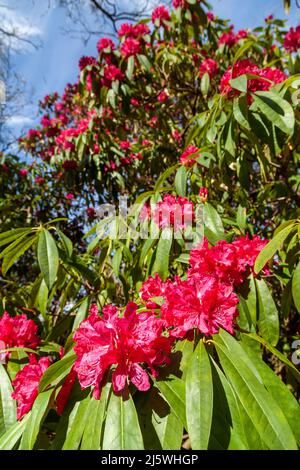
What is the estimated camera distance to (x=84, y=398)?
2.19 feet

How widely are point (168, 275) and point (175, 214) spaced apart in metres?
0.25

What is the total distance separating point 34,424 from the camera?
59cm

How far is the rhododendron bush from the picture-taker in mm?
583

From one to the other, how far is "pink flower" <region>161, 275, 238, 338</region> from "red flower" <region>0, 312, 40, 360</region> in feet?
1.66

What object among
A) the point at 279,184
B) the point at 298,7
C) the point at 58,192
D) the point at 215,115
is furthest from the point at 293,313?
the point at 58,192

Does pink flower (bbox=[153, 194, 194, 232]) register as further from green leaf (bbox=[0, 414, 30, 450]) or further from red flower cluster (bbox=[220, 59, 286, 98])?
green leaf (bbox=[0, 414, 30, 450])

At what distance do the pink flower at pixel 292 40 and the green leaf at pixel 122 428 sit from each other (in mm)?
3073

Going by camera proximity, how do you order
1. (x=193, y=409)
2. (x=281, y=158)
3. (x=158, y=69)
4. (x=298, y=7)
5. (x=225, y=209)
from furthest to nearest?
(x=158, y=69), (x=298, y=7), (x=281, y=158), (x=225, y=209), (x=193, y=409)

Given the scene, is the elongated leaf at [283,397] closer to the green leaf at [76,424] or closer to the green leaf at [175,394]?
the green leaf at [175,394]

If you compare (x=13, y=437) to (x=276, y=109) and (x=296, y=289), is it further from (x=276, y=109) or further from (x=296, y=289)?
(x=276, y=109)

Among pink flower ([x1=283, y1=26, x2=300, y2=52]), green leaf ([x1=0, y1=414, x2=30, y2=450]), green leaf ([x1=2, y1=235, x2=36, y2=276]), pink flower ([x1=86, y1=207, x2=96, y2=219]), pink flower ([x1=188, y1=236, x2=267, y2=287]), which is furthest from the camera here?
pink flower ([x1=86, y1=207, x2=96, y2=219])

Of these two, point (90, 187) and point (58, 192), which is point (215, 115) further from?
point (58, 192)

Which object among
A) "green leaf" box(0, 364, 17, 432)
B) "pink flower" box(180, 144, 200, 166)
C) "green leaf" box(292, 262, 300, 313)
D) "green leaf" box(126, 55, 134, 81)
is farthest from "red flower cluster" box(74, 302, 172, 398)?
"green leaf" box(126, 55, 134, 81)
